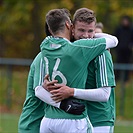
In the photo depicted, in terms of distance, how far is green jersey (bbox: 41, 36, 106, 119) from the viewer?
5762 millimetres

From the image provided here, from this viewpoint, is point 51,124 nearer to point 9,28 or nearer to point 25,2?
point 25,2

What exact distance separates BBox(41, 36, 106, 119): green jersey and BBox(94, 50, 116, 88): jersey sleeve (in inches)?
3.8

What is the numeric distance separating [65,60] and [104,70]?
416mm

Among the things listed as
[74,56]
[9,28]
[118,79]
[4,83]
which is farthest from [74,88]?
[9,28]

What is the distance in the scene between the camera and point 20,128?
657 centimetres

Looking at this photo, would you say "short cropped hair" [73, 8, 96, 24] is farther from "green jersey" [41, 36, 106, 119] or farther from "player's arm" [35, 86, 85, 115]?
"player's arm" [35, 86, 85, 115]

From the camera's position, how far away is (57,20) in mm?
5832

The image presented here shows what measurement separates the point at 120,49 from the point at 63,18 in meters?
13.5

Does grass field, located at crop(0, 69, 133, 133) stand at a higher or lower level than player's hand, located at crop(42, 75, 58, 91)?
lower

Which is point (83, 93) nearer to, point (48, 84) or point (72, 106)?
point (72, 106)

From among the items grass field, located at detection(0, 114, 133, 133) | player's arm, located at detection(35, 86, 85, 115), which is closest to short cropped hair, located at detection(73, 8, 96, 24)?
player's arm, located at detection(35, 86, 85, 115)

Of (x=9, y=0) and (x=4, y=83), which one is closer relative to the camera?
(x=4, y=83)

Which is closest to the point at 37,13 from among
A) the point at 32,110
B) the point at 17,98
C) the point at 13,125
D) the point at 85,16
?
the point at 17,98

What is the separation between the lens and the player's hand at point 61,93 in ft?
19.0
